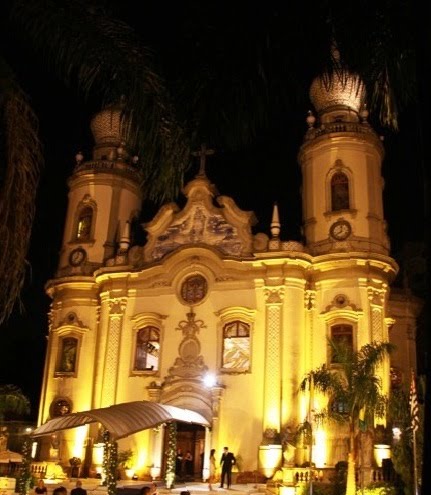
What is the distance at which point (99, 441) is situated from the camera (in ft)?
95.7

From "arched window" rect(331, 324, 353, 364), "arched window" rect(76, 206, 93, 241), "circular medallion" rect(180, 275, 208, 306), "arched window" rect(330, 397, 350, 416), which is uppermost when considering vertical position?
"arched window" rect(76, 206, 93, 241)

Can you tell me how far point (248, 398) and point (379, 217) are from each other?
31.0 ft

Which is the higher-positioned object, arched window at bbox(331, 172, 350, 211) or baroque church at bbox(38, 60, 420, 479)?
arched window at bbox(331, 172, 350, 211)

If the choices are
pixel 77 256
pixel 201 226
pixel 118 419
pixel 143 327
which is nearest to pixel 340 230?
A: pixel 201 226

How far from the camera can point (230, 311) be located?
28984 millimetres

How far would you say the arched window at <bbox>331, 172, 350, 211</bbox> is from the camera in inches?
1201

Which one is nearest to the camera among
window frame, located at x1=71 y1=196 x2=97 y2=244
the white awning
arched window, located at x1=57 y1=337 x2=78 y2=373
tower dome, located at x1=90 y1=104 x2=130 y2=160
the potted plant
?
the white awning

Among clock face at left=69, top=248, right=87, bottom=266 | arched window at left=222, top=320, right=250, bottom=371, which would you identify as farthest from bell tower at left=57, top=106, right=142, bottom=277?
arched window at left=222, top=320, right=250, bottom=371

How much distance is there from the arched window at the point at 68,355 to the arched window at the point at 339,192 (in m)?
13.0

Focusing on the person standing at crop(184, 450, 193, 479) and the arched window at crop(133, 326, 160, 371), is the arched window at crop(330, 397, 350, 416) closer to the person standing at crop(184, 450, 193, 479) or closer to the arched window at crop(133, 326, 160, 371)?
the person standing at crop(184, 450, 193, 479)

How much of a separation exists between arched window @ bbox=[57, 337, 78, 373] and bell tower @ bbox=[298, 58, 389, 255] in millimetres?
11470

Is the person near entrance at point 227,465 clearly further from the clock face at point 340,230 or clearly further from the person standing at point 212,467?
the clock face at point 340,230

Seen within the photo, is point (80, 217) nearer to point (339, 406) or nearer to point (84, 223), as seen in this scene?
point (84, 223)

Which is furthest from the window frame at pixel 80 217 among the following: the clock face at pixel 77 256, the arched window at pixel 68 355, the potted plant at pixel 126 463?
the potted plant at pixel 126 463
